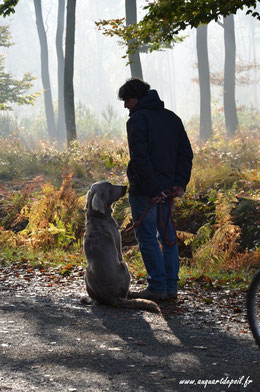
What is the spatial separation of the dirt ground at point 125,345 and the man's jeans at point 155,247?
0.29m

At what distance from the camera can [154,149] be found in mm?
6238

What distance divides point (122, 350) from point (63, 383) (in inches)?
37.1

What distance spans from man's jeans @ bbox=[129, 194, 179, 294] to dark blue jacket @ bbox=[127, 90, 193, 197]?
197 mm

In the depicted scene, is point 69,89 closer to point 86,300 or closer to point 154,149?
point 154,149

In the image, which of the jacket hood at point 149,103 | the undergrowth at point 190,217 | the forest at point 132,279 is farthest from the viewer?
the undergrowth at point 190,217

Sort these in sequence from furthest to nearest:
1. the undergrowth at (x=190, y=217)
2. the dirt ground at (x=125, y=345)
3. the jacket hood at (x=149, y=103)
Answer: the undergrowth at (x=190, y=217)
the jacket hood at (x=149, y=103)
the dirt ground at (x=125, y=345)

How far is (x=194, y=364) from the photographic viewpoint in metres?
4.38

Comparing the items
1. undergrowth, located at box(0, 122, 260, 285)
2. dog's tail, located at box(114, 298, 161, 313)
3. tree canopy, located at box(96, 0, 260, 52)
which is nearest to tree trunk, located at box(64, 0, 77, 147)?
undergrowth, located at box(0, 122, 260, 285)

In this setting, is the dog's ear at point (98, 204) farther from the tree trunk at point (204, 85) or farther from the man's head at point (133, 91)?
the tree trunk at point (204, 85)

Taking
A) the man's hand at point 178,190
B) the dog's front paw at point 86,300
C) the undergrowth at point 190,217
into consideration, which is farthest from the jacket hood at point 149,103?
the undergrowth at point 190,217

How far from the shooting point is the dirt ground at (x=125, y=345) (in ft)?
13.1

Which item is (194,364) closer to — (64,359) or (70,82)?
(64,359)

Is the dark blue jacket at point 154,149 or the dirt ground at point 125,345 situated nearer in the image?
the dirt ground at point 125,345

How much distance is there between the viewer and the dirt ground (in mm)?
3986
